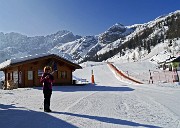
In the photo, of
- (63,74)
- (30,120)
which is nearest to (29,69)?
(63,74)

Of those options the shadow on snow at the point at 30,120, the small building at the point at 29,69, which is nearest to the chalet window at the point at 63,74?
the small building at the point at 29,69

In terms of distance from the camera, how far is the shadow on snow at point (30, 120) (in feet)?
24.6

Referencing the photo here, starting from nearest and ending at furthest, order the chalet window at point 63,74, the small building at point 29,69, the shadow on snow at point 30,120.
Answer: the shadow on snow at point 30,120, the small building at point 29,69, the chalet window at point 63,74

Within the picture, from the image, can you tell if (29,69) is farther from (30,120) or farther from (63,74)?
(30,120)

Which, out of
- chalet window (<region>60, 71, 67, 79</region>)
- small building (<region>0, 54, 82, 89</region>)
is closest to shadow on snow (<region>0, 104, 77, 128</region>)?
small building (<region>0, 54, 82, 89</region>)

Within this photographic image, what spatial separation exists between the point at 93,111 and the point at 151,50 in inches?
6913

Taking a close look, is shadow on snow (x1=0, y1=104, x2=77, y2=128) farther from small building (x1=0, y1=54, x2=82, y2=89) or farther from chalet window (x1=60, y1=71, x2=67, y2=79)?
chalet window (x1=60, y1=71, x2=67, y2=79)

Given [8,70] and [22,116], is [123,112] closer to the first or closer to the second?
[22,116]

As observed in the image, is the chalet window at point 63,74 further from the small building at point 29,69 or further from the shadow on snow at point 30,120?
the shadow on snow at point 30,120

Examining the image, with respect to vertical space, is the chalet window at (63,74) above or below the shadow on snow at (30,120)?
above

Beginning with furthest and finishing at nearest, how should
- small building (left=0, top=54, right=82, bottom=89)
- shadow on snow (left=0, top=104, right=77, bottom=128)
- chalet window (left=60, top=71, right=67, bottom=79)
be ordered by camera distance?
1. chalet window (left=60, top=71, right=67, bottom=79)
2. small building (left=0, top=54, right=82, bottom=89)
3. shadow on snow (left=0, top=104, right=77, bottom=128)

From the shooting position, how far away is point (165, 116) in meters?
8.74

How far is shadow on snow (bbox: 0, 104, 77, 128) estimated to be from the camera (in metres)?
7.50

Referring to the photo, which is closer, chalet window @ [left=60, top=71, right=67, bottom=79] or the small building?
the small building
